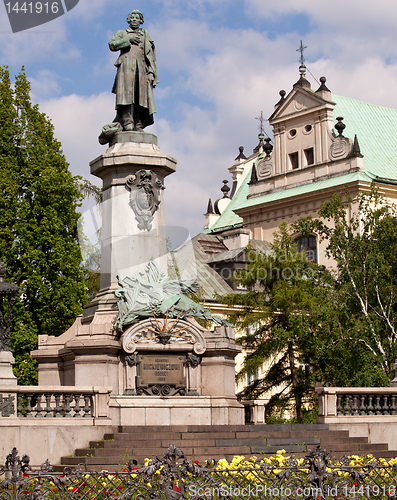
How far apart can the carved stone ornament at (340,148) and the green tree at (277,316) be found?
54.4 feet

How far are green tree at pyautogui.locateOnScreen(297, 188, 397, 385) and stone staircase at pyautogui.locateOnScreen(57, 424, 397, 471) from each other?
9328mm

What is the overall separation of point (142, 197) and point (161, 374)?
377cm

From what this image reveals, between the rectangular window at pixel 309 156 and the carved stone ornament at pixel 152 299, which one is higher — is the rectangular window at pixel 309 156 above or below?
above

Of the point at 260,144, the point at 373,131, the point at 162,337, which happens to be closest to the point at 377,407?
the point at 162,337

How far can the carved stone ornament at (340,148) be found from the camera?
158ft

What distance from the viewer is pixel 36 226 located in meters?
28.9

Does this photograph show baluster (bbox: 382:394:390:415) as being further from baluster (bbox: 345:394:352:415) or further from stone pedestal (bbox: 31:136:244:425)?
stone pedestal (bbox: 31:136:244:425)

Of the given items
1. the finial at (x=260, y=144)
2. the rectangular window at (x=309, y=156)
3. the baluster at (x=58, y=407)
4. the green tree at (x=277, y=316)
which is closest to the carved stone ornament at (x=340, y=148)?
the rectangular window at (x=309, y=156)

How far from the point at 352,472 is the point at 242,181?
55265 millimetres

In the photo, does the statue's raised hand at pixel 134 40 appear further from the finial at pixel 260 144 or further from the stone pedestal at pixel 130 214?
the finial at pixel 260 144

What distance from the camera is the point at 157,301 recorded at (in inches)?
659

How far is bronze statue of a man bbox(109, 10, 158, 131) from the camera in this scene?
18.5m

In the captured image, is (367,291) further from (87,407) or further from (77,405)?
(77,405)

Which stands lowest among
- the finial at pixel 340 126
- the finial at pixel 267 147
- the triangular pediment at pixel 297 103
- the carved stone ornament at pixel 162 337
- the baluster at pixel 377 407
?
the baluster at pixel 377 407
